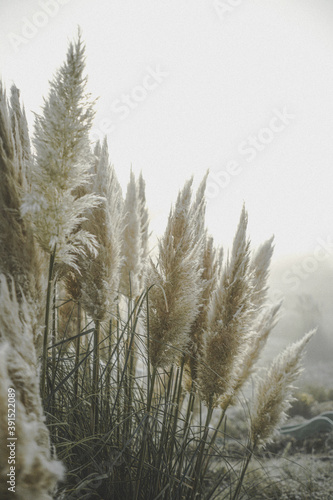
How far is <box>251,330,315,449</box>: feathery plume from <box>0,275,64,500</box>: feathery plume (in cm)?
135

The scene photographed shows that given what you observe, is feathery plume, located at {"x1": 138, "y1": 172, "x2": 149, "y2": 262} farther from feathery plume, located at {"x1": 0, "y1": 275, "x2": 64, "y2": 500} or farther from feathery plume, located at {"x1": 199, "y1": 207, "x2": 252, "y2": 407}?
feathery plume, located at {"x1": 0, "y1": 275, "x2": 64, "y2": 500}

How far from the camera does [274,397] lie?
64.4 inches

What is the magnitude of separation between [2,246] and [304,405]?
415 centimetres

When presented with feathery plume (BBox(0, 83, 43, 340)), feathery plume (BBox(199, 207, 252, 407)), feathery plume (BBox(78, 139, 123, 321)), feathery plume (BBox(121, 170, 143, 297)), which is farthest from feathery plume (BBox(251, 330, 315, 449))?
feathery plume (BBox(0, 83, 43, 340))

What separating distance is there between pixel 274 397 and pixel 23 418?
57.1 inches

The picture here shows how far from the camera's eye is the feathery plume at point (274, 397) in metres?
1.63

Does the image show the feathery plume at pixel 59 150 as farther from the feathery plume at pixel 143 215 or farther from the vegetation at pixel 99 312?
the feathery plume at pixel 143 215

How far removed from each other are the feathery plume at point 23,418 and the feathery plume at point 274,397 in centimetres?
135

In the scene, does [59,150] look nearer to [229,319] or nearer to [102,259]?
[102,259]

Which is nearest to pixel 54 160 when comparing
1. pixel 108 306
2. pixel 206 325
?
pixel 108 306

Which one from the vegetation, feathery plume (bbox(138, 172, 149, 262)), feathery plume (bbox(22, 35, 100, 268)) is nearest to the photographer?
the vegetation

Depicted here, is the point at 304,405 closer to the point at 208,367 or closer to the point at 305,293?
the point at 305,293

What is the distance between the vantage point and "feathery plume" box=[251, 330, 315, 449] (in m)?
1.63

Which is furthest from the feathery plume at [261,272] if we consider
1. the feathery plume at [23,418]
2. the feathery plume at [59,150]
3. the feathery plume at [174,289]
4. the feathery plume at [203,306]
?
the feathery plume at [23,418]
